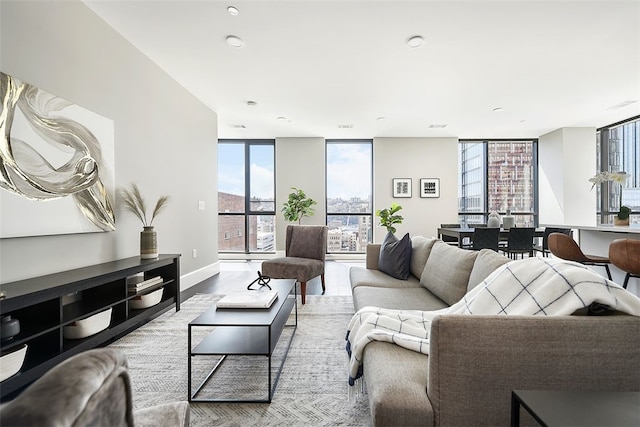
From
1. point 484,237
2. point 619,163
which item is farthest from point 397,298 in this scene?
point 619,163

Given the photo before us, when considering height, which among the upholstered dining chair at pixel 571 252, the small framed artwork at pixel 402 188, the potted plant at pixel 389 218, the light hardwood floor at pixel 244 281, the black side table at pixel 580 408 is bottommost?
the light hardwood floor at pixel 244 281

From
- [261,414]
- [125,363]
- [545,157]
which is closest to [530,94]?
[545,157]

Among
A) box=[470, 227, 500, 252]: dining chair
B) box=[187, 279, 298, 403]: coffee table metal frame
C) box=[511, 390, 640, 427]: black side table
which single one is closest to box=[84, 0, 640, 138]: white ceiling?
box=[470, 227, 500, 252]: dining chair

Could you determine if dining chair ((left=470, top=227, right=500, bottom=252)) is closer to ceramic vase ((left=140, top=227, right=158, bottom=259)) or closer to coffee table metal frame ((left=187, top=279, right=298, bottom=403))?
coffee table metal frame ((left=187, top=279, right=298, bottom=403))

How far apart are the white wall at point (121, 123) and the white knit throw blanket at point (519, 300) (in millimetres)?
2239

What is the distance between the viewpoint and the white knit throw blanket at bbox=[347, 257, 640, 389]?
1.06 m

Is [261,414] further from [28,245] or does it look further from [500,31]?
[500,31]

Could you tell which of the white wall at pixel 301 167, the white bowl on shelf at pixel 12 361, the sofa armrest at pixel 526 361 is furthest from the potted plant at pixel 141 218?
the white wall at pixel 301 167

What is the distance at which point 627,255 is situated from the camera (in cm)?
260

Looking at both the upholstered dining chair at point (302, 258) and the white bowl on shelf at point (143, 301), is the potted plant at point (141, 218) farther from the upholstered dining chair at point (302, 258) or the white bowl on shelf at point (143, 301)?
the upholstered dining chair at point (302, 258)

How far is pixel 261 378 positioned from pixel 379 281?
4.19ft

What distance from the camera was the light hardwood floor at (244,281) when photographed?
3.87 m

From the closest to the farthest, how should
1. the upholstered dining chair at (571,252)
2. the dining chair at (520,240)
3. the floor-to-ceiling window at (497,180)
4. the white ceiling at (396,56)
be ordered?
the white ceiling at (396,56)
the upholstered dining chair at (571,252)
the dining chair at (520,240)
the floor-to-ceiling window at (497,180)

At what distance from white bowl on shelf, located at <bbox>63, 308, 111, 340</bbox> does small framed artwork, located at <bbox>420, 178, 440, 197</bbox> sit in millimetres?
6076
